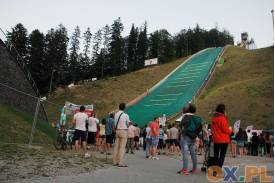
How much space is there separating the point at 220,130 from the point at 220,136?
0.15 meters

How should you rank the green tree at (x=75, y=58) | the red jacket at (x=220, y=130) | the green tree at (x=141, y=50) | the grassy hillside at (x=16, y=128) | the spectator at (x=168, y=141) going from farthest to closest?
1. the green tree at (x=141, y=50)
2. the green tree at (x=75, y=58)
3. the spectator at (x=168, y=141)
4. the grassy hillside at (x=16, y=128)
5. the red jacket at (x=220, y=130)

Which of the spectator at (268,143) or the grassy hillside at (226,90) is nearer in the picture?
the spectator at (268,143)

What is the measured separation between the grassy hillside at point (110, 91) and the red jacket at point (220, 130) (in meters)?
38.0

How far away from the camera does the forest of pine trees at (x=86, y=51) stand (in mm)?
69250

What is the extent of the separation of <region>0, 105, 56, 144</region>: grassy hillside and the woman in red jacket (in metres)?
8.55

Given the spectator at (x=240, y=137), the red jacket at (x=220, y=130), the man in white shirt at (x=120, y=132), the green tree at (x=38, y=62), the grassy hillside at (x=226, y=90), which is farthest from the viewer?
the green tree at (x=38, y=62)

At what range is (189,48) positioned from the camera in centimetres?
11175

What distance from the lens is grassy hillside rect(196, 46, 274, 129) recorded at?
32.0 meters

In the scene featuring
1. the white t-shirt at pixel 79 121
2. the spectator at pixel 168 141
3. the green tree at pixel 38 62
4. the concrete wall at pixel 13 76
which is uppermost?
the green tree at pixel 38 62

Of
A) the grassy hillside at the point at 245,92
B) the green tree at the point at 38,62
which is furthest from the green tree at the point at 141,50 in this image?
the grassy hillside at the point at 245,92

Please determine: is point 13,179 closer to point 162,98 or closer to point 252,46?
point 162,98

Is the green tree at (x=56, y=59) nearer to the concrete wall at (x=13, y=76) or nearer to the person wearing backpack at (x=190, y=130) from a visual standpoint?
the concrete wall at (x=13, y=76)

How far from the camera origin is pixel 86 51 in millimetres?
92125

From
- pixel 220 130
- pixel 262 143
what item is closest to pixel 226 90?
pixel 262 143
